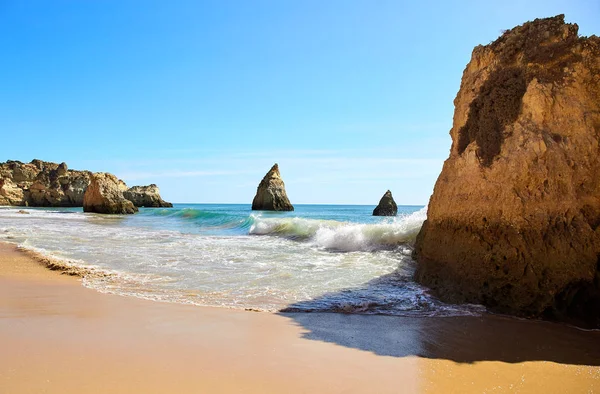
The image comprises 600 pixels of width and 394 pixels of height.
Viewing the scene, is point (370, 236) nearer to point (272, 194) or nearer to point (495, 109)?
point (495, 109)

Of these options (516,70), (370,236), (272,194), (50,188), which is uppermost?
(50,188)

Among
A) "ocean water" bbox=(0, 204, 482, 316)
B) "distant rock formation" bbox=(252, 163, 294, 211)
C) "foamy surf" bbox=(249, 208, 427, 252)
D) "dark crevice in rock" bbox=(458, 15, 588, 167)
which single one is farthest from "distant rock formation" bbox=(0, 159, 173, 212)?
"dark crevice in rock" bbox=(458, 15, 588, 167)

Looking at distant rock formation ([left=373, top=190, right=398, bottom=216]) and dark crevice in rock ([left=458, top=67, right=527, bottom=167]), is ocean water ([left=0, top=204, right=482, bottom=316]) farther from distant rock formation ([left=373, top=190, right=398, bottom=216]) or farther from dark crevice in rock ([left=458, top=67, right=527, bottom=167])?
distant rock formation ([left=373, top=190, right=398, bottom=216])

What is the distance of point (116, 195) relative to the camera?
128ft

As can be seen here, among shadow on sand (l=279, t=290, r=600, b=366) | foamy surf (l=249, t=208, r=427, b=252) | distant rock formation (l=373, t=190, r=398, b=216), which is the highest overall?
distant rock formation (l=373, t=190, r=398, b=216)

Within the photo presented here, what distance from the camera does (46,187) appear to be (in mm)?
58375

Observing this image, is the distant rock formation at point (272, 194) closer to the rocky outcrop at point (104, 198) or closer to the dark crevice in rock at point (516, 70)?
the rocky outcrop at point (104, 198)

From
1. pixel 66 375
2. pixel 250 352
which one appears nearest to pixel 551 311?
pixel 250 352

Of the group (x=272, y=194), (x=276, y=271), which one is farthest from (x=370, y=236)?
(x=272, y=194)

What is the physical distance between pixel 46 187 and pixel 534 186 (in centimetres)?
6609

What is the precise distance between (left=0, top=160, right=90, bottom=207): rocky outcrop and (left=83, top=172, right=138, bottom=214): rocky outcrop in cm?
2347

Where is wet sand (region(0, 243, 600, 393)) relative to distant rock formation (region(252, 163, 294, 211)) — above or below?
below

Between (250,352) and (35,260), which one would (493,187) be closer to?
(250,352)

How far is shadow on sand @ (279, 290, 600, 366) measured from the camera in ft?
12.1
